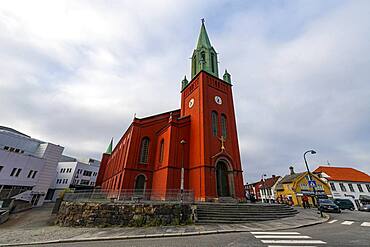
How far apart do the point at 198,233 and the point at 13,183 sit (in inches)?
1434

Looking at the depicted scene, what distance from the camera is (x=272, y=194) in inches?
1948

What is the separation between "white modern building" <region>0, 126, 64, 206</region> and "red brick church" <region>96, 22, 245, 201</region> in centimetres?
2036

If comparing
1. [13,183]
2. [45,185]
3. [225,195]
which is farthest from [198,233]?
[45,185]

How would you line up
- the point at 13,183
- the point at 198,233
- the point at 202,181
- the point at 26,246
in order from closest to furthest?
the point at 26,246, the point at 198,233, the point at 202,181, the point at 13,183

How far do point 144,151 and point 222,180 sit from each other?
11.0 metres

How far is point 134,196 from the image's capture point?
17.0 metres

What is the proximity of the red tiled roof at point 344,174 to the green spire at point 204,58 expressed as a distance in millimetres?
37786

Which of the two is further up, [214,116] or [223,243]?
[214,116]

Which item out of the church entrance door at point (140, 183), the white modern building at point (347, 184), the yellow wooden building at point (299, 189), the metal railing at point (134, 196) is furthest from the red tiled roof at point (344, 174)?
the church entrance door at point (140, 183)

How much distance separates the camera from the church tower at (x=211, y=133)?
19.4 m

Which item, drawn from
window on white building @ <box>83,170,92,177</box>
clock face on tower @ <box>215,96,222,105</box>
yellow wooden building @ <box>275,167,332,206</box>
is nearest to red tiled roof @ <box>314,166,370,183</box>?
yellow wooden building @ <box>275,167,332,206</box>

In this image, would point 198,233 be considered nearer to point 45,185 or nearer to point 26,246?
point 26,246

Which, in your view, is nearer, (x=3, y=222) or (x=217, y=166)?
(x=3, y=222)

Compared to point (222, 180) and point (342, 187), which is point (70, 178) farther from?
point (342, 187)
